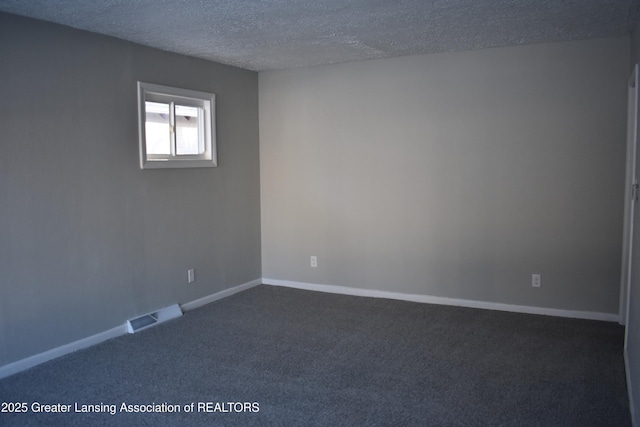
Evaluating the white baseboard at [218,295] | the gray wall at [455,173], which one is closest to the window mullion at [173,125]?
the gray wall at [455,173]

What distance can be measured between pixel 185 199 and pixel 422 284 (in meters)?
2.41

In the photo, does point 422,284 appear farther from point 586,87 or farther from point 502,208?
point 586,87

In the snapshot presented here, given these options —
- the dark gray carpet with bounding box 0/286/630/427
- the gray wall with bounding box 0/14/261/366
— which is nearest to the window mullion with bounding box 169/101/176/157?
the gray wall with bounding box 0/14/261/366

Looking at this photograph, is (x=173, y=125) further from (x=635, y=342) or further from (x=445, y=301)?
(x=635, y=342)

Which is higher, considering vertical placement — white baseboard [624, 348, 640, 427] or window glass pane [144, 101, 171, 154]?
window glass pane [144, 101, 171, 154]

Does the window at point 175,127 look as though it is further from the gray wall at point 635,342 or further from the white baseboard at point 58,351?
the gray wall at point 635,342

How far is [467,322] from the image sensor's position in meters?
4.44

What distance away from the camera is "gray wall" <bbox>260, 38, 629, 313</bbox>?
4.38 metres

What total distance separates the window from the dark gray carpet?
1.45m

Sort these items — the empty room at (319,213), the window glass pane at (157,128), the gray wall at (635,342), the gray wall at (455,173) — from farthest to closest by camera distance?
1. the window glass pane at (157,128)
2. the gray wall at (455,173)
3. the empty room at (319,213)
4. the gray wall at (635,342)

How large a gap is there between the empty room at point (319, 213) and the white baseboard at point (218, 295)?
3 cm

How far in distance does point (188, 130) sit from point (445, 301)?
9.66ft

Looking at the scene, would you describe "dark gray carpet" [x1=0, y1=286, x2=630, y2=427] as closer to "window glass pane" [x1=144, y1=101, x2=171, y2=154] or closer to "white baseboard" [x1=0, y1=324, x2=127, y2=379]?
"white baseboard" [x1=0, y1=324, x2=127, y2=379]

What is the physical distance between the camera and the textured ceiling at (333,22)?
329 centimetres
